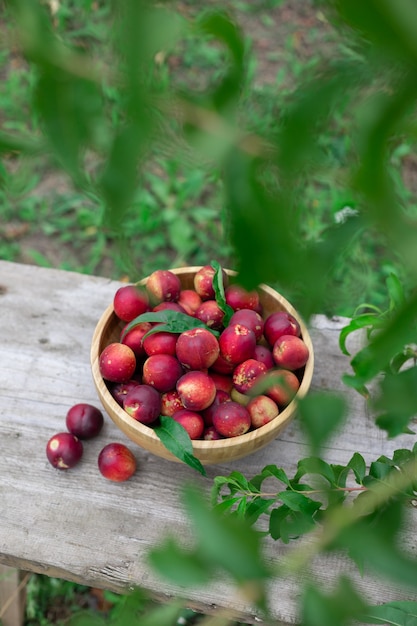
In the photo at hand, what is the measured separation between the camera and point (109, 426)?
1426 millimetres

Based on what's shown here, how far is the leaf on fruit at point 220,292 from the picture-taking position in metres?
1.34

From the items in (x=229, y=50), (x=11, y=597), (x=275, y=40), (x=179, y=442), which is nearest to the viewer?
(x=229, y=50)

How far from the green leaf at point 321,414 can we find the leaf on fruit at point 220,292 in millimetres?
967

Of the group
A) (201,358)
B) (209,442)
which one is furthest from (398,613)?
(201,358)

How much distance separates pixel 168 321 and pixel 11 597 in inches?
42.3

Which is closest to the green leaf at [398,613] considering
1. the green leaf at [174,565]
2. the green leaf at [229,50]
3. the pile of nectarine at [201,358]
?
the pile of nectarine at [201,358]

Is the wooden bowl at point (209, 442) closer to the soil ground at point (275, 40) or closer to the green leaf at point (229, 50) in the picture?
the green leaf at point (229, 50)

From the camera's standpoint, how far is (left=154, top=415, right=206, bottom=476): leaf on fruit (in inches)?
44.8

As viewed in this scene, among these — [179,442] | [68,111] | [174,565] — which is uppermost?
[68,111]

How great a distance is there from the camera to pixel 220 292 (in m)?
1.33

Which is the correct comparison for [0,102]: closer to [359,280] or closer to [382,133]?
[359,280]

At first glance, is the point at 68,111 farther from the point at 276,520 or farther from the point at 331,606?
the point at 276,520

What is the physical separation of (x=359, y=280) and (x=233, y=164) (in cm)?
235

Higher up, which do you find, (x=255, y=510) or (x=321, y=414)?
(x=321, y=414)
